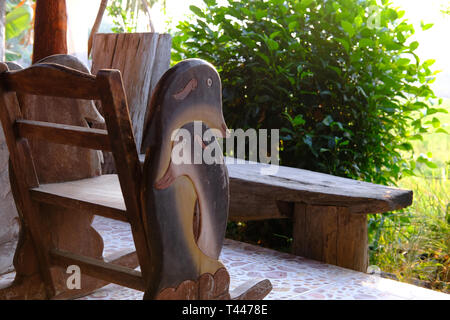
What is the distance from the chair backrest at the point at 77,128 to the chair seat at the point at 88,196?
0.06 meters

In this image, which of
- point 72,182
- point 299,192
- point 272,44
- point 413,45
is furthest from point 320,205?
point 72,182

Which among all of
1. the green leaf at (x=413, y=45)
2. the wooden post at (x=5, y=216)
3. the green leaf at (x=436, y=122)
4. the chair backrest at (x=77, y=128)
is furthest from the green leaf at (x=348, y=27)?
the chair backrest at (x=77, y=128)

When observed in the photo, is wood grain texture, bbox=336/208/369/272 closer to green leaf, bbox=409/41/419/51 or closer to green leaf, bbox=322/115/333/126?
green leaf, bbox=322/115/333/126

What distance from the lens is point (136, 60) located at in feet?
11.3

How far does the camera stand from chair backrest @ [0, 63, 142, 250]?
4.68ft

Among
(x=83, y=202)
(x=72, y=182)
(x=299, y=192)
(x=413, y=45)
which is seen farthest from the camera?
(x=413, y=45)

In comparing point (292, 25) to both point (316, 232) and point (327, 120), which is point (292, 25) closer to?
point (327, 120)

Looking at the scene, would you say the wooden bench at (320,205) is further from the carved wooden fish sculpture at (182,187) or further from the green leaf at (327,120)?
the carved wooden fish sculpture at (182,187)

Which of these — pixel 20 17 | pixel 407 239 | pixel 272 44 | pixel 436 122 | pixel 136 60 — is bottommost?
pixel 407 239

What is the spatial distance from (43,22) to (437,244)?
2.84m

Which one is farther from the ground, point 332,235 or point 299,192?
point 299,192

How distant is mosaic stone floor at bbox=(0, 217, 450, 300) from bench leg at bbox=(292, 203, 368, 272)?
0.06 m

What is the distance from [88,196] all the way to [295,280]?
3.98 feet

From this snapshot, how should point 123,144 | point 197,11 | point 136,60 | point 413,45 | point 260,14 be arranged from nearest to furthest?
point 123,144, point 413,45, point 260,14, point 136,60, point 197,11
